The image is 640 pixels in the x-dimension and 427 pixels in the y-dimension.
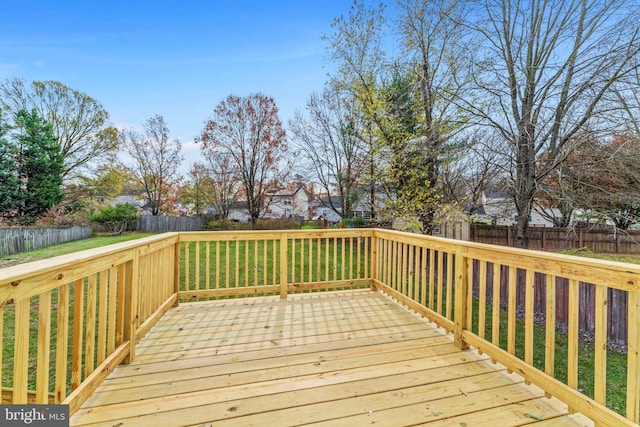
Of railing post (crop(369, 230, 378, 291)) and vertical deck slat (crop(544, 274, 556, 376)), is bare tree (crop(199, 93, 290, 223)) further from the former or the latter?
vertical deck slat (crop(544, 274, 556, 376))

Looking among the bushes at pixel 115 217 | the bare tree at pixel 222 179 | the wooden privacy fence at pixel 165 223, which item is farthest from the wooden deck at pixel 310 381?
the wooden privacy fence at pixel 165 223

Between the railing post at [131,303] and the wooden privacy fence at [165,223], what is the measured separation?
48.6 ft

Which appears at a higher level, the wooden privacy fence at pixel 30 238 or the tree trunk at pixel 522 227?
the tree trunk at pixel 522 227

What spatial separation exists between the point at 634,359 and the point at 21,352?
2.76m

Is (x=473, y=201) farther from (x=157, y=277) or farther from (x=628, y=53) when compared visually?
(x=157, y=277)

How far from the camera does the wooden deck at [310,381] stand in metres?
1.66

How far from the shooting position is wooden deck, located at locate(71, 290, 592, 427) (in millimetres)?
1663

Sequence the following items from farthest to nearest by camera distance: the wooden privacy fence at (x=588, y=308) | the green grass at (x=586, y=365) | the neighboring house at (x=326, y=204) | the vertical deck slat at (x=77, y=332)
A: the neighboring house at (x=326, y=204) → the wooden privacy fence at (x=588, y=308) → the green grass at (x=586, y=365) → the vertical deck slat at (x=77, y=332)

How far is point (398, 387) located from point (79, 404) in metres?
1.97

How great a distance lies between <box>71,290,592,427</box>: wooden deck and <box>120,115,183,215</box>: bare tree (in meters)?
16.6

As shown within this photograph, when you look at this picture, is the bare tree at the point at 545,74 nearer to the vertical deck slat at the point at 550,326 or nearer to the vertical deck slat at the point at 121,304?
the vertical deck slat at the point at 550,326

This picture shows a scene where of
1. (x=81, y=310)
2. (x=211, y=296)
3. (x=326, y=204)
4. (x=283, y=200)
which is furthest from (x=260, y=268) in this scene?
(x=283, y=200)

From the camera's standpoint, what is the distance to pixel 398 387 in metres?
1.96

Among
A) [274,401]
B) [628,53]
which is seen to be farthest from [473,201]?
[274,401]
